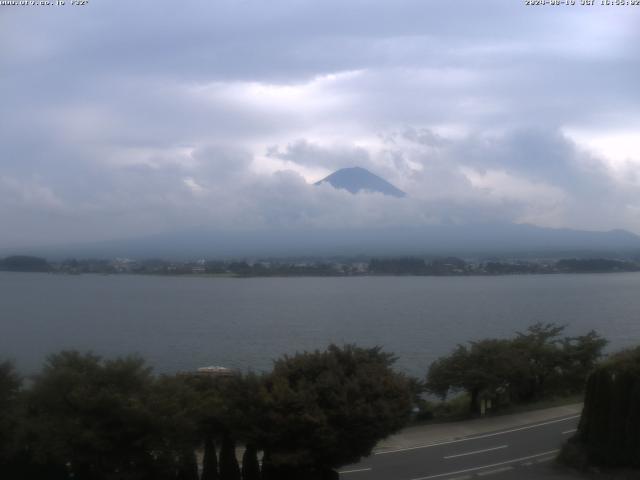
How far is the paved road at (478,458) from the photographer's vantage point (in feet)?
40.8

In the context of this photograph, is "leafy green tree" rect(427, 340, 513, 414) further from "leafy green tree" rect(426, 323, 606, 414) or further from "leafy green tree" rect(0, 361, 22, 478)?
"leafy green tree" rect(0, 361, 22, 478)

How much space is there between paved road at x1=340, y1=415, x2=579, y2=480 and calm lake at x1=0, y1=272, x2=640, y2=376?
12799 mm

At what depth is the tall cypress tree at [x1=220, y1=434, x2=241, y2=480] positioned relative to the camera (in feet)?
35.9

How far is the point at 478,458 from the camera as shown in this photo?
13555mm

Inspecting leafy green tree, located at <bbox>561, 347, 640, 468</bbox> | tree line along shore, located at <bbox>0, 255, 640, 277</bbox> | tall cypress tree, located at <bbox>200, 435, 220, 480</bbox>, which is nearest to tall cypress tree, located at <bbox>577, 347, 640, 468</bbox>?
leafy green tree, located at <bbox>561, 347, 640, 468</bbox>

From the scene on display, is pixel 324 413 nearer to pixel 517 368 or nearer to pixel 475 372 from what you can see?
pixel 475 372

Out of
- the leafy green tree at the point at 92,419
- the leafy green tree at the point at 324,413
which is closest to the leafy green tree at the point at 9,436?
the leafy green tree at the point at 92,419

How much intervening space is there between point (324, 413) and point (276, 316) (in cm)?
3893

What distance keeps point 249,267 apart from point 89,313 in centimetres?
4012

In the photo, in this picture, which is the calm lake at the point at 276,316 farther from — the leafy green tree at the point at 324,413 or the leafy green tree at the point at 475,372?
the leafy green tree at the point at 324,413

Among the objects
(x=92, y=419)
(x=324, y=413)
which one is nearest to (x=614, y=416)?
(x=324, y=413)

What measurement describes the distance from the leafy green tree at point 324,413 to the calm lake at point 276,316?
15.9 meters

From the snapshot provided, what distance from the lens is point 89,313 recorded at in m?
52.0

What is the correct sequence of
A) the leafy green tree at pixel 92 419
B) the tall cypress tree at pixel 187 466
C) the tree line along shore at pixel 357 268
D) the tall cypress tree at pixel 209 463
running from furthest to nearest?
the tree line along shore at pixel 357 268 < the tall cypress tree at pixel 209 463 < the tall cypress tree at pixel 187 466 < the leafy green tree at pixel 92 419
